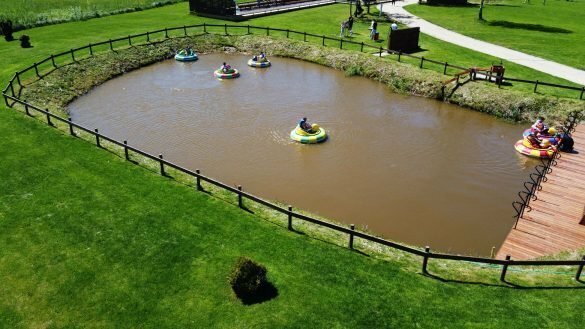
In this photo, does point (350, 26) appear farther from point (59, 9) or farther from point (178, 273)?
point (59, 9)

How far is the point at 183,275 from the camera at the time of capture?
49.2 feet

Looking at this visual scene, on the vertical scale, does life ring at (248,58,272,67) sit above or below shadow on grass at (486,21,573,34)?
below

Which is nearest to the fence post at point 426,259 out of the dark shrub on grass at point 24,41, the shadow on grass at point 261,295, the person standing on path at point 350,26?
the shadow on grass at point 261,295

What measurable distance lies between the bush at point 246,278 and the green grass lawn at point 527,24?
109 ft

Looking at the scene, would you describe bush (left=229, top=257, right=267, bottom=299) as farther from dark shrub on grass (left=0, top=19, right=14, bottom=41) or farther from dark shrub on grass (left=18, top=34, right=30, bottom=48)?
dark shrub on grass (left=0, top=19, right=14, bottom=41)

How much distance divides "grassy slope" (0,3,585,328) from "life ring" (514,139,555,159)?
11247 mm

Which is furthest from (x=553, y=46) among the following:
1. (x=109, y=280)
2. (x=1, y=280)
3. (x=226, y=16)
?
(x=1, y=280)

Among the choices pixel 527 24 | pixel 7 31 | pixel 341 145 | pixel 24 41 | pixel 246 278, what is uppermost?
pixel 527 24

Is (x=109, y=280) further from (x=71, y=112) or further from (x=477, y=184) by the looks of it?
(x=71, y=112)

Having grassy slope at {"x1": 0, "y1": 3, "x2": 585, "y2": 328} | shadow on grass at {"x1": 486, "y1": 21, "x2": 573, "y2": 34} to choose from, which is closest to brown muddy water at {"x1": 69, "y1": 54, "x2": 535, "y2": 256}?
grassy slope at {"x1": 0, "y1": 3, "x2": 585, "y2": 328}

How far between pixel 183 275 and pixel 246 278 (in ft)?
8.71

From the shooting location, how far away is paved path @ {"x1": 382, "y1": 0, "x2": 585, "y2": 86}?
3384cm

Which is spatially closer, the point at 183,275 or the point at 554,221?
the point at 183,275

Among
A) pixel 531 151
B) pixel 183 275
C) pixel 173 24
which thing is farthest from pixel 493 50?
pixel 183 275
